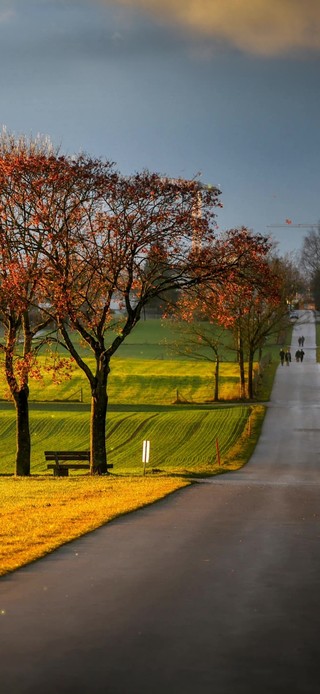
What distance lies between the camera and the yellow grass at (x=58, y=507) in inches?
593

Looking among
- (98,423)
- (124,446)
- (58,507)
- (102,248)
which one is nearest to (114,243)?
(102,248)

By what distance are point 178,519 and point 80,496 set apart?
5.54 meters

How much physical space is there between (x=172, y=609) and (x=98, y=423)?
22.9 meters

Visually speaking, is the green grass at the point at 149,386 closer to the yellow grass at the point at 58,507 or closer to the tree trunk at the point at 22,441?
the tree trunk at the point at 22,441

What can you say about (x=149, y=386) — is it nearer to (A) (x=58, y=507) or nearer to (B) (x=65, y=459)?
(B) (x=65, y=459)

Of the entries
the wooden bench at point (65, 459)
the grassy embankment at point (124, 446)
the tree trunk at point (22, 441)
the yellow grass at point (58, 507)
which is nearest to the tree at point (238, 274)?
the grassy embankment at point (124, 446)

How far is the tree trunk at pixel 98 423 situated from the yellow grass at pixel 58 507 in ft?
7.87

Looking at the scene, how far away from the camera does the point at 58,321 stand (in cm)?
3114

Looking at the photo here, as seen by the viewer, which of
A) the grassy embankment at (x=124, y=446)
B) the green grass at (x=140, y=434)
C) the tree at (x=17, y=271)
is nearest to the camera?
the grassy embankment at (x=124, y=446)

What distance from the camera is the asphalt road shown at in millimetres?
8297

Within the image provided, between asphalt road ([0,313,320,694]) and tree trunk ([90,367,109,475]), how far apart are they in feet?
44.2

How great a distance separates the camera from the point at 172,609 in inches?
426

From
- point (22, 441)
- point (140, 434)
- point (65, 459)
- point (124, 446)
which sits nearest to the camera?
point (65, 459)

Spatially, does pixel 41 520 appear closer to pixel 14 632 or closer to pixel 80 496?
pixel 80 496
